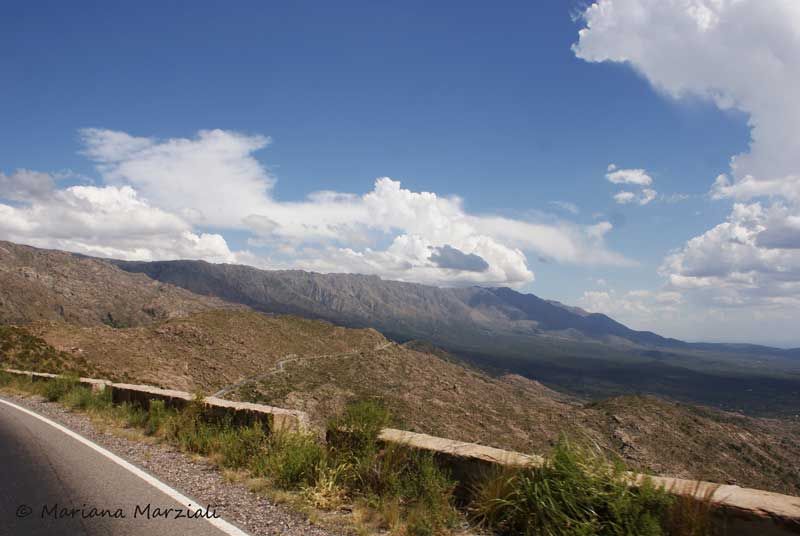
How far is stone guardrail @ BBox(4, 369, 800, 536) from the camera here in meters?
4.99

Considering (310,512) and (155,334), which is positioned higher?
(310,512)

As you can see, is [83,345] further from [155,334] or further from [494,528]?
[494,528]

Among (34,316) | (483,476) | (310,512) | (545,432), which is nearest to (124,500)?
(310,512)

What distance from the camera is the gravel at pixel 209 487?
6223mm

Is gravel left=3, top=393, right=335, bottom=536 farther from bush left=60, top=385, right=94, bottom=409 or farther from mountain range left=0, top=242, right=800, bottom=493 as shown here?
mountain range left=0, top=242, right=800, bottom=493

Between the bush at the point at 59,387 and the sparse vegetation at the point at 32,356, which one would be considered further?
the sparse vegetation at the point at 32,356

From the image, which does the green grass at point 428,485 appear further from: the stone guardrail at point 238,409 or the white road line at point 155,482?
the white road line at point 155,482

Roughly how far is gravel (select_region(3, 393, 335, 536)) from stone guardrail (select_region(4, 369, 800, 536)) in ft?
4.88

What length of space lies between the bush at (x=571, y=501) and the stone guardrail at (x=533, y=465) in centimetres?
26

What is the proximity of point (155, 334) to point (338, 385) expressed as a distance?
2919 centimetres

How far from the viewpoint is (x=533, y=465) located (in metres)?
6.55

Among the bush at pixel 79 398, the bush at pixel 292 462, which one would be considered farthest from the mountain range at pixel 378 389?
the bush at pixel 292 462

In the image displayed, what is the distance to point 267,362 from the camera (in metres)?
69.9

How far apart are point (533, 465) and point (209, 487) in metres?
5.20
